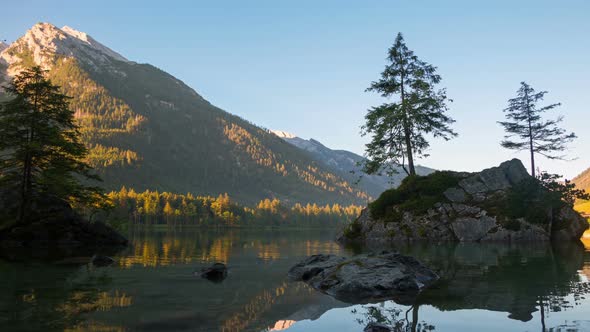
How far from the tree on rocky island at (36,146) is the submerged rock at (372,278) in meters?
28.5

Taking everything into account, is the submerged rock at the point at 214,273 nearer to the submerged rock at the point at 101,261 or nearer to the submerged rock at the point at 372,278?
the submerged rock at the point at 372,278

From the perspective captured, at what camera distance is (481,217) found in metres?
42.9

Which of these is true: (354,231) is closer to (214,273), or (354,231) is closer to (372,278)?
(214,273)

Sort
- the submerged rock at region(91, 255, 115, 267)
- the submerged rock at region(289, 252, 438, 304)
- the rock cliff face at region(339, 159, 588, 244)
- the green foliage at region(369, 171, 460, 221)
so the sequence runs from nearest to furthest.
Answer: the submerged rock at region(289, 252, 438, 304)
the submerged rock at region(91, 255, 115, 267)
the rock cliff face at region(339, 159, 588, 244)
the green foliage at region(369, 171, 460, 221)

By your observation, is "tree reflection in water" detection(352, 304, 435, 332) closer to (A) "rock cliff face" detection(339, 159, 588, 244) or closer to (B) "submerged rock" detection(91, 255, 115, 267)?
(B) "submerged rock" detection(91, 255, 115, 267)

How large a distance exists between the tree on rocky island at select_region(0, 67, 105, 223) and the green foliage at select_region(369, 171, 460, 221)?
3064 centimetres

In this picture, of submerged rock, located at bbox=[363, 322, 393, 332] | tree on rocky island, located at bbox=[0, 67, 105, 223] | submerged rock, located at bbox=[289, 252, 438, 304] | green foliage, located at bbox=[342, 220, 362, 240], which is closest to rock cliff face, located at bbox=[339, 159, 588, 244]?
green foliage, located at bbox=[342, 220, 362, 240]

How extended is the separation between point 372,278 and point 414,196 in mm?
36319

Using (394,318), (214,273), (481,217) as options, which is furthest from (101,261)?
(481,217)

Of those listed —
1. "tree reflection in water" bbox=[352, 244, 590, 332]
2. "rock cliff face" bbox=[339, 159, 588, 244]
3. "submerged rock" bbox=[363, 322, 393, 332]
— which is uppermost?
"rock cliff face" bbox=[339, 159, 588, 244]

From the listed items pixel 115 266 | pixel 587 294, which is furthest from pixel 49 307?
pixel 587 294

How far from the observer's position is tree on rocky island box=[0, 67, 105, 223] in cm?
3683

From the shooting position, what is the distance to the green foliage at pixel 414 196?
152ft

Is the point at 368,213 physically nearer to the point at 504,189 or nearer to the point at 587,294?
the point at 504,189
